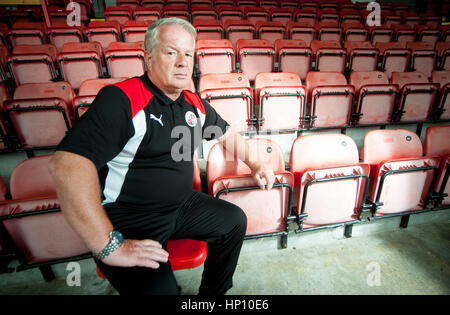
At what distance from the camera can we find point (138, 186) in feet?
3.14

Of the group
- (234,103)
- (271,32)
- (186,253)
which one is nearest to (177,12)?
(271,32)

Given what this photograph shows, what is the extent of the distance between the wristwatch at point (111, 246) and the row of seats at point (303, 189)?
1.66 feet

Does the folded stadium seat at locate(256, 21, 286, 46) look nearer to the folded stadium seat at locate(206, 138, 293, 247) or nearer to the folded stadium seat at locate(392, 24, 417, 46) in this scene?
the folded stadium seat at locate(392, 24, 417, 46)

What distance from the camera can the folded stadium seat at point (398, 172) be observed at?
1427 millimetres

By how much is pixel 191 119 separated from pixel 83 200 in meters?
0.55

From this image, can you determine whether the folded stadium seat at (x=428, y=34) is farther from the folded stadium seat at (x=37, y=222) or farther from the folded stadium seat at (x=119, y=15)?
the folded stadium seat at (x=37, y=222)

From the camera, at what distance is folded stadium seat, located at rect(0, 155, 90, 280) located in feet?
3.48

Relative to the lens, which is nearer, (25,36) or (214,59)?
(214,59)

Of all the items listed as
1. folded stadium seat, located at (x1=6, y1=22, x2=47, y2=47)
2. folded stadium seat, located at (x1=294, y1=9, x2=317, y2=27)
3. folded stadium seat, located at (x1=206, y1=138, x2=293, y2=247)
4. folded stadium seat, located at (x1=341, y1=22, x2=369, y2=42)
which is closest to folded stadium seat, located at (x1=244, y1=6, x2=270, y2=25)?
folded stadium seat, located at (x1=294, y1=9, x2=317, y2=27)

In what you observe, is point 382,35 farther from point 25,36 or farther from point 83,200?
point 25,36

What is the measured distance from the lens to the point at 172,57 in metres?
0.91

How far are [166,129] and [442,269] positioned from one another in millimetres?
Answer: 1873

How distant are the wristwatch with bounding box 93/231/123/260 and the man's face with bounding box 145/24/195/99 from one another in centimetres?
60
